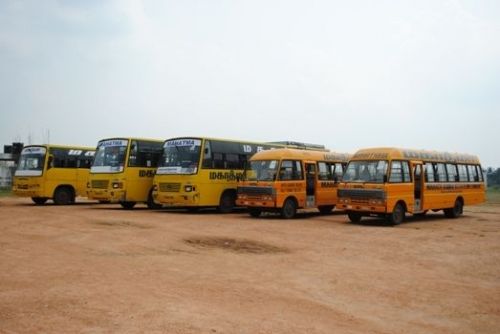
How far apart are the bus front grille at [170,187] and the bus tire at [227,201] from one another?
1933 millimetres

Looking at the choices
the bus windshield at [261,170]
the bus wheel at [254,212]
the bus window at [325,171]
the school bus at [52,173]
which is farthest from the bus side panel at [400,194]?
the school bus at [52,173]

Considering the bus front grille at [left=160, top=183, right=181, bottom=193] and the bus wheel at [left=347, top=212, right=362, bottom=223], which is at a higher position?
the bus front grille at [left=160, top=183, right=181, bottom=193]

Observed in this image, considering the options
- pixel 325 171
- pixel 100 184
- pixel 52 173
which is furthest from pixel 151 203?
pixel 325 171

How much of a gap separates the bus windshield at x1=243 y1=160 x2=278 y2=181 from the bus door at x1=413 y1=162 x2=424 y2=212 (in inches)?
196

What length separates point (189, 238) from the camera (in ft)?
42.8

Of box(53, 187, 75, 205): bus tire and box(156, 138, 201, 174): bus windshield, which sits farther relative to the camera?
box(53, 187, 75, 205): bus tire

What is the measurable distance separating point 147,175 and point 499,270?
15.7m

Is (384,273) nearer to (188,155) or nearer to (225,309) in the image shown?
(225,309)

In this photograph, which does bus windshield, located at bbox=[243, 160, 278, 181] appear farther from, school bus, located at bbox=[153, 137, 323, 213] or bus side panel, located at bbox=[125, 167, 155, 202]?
bus side panel, located at bbox=[125, 167, 155, 202]

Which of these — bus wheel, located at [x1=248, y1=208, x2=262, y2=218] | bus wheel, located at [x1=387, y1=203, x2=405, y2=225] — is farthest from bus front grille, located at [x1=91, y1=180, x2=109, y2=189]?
bus wheel, located at [x1=387, y1=203, x2=405, y2=225]

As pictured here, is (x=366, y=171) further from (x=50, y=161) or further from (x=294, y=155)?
(x=50, y=161)

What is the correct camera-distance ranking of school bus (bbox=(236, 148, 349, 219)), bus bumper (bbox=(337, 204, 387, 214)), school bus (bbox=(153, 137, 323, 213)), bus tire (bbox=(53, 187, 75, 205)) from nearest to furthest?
bus bumper (bbox=(337, 204, 387, 214))
school bus (bbox=(236, 148, 349, 219))
school bus (bbox=(153, 137, 323, 213))
bus tire (bbox=(53, 187, 75, 205))

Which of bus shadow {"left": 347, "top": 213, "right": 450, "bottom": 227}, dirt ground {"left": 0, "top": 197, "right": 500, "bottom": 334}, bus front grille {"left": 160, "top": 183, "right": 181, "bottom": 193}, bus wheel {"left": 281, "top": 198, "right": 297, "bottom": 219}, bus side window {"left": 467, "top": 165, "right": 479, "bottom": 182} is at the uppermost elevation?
bus side window {"left": 467, "top": 165, "right": 479, "bottom": 182}

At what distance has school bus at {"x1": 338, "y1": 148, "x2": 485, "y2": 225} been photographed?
17.4 meters
